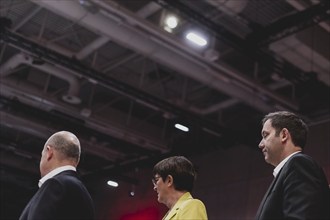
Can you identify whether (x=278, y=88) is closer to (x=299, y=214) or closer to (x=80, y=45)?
(x=80, y=45)

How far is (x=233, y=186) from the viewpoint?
1102cm

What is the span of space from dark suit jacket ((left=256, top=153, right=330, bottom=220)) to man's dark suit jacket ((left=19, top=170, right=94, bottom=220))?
2.95 ft

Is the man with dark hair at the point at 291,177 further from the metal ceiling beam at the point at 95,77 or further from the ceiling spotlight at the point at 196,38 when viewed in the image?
the metal ceiling beam at the point at 95,77

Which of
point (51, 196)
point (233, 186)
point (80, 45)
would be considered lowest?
point (51, 196)

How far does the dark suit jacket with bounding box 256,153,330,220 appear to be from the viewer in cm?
194

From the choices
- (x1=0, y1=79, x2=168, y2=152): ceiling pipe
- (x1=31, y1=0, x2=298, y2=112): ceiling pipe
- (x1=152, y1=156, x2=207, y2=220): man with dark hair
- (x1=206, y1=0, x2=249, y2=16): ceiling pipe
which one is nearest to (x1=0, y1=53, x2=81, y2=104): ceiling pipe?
(x1=0, y1=79, x2=168, y2=152): ceiling pipe

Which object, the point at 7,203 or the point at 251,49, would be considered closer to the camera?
the point at 251,49

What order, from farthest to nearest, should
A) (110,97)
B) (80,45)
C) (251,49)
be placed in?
(110,97) → (80,45) → (251,49)

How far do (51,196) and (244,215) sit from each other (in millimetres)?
8588

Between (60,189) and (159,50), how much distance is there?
549cm

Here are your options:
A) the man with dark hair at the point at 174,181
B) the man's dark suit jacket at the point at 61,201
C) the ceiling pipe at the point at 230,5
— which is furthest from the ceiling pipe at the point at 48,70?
the man's dark suit jacket at the point at 61,201

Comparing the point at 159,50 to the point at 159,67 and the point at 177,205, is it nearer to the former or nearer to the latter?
the point at 159,67

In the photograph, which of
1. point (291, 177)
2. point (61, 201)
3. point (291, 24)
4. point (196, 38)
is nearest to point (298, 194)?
point (291, 177)

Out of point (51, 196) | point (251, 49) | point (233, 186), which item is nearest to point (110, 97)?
point (233, 186)
